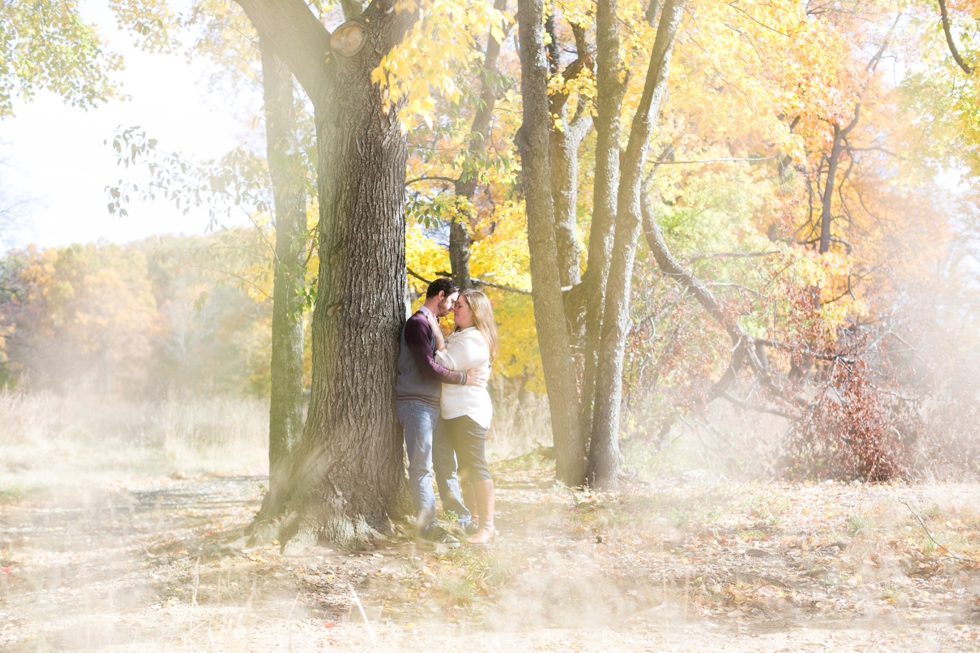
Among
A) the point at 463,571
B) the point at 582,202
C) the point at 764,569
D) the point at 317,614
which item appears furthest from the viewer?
the point at 582,202

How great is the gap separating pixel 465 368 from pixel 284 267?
298 centimetres

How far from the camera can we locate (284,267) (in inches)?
301

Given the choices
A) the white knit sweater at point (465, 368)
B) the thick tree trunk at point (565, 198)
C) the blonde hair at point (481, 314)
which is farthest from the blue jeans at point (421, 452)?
the thick tree trunk at point (565, 198)

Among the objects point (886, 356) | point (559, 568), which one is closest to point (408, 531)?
point (559, 568)

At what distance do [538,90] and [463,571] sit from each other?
17.4ft

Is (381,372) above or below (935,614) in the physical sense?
above

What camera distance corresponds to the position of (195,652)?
3.59m

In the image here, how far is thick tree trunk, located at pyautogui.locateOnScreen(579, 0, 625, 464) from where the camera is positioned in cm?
796

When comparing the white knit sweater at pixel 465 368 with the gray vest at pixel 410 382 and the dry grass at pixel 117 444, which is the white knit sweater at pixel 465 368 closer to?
the gray vest at pixel 410 382

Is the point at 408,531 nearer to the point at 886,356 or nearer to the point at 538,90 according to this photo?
the point at 538,90

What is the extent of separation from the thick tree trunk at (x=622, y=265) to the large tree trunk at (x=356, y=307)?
2.97 m

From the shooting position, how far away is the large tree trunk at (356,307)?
5352 millimetres

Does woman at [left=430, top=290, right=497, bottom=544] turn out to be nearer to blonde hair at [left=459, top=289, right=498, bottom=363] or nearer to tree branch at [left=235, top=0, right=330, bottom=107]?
blonde hair at [left=459, top=289, right=498, bottom=363]

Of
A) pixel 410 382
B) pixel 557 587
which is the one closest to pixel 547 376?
pixel 410 382
